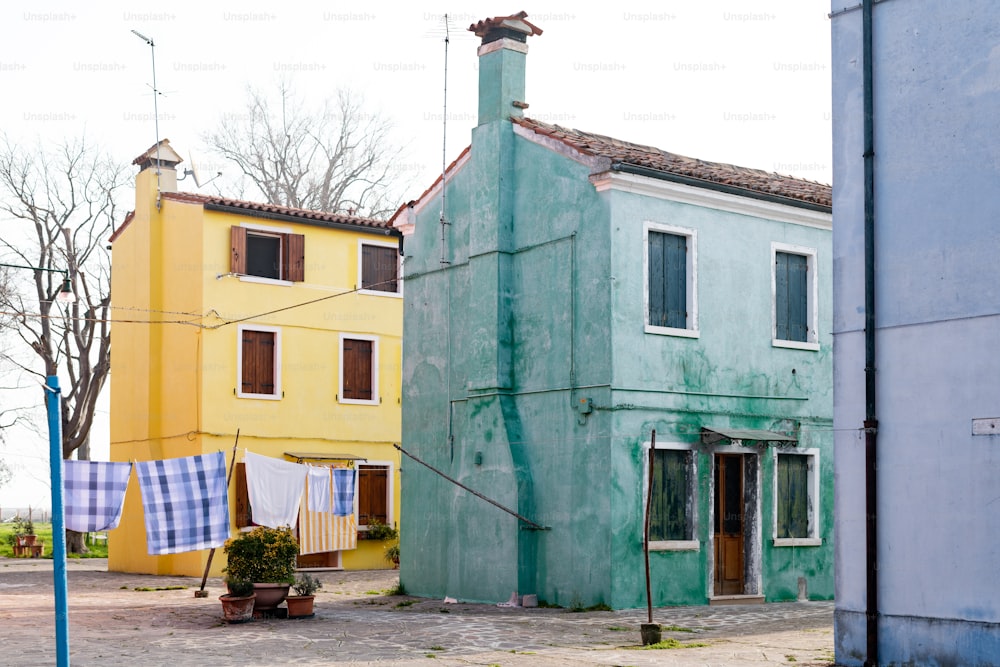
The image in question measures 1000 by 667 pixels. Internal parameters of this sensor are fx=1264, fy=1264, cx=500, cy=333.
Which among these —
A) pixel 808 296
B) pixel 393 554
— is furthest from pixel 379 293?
pixel 808 296

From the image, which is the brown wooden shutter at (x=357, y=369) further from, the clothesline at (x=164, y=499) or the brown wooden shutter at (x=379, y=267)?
the clothesline at (x=164, y=499)

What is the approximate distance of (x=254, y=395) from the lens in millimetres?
26109

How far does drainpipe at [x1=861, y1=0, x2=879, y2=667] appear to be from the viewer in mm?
11094

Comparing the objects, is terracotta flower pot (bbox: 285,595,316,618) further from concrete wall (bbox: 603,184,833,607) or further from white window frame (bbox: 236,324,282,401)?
white window frame (bbox: 236,324,282,401)

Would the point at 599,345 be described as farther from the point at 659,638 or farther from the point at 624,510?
the point at 659,638

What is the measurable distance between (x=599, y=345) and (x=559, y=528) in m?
2.61

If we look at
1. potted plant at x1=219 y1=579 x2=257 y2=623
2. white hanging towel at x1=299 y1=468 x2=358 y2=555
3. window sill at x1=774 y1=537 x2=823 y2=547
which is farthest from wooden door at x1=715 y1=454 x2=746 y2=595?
white hanging towel at x1=299 y1=468 x2=358 y2=555

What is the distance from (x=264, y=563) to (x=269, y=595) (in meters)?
0.43

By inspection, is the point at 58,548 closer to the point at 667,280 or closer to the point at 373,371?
the point at 667,280

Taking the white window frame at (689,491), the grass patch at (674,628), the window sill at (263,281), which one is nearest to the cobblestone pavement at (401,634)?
the grass patch at (674,628)

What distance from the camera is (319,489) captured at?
22094mm

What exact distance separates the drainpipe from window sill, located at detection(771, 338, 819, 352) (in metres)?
7.49

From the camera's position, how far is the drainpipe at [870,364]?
1109cm

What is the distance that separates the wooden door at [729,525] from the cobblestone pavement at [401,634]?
746 mm
